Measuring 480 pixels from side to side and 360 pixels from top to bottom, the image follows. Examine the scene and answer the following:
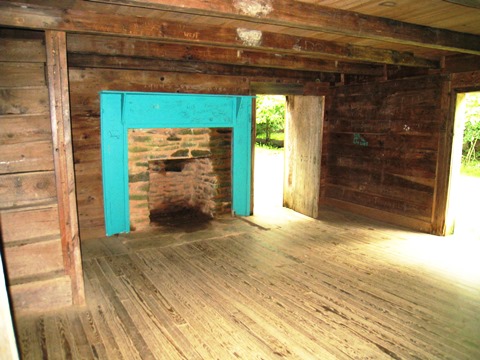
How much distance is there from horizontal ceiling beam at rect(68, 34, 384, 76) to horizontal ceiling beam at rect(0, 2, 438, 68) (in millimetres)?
894

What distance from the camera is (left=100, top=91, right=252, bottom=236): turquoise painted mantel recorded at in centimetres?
460

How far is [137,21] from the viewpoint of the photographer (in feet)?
9.19

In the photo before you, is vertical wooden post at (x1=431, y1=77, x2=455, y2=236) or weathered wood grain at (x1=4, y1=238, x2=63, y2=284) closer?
weathered wood grain at (x1=4, y1=238, x2=63, y2=284)

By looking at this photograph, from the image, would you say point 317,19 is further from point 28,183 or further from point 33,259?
point 33,259

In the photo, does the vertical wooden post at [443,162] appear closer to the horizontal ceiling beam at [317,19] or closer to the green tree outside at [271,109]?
the horizontal ceiling beam at [317,19]

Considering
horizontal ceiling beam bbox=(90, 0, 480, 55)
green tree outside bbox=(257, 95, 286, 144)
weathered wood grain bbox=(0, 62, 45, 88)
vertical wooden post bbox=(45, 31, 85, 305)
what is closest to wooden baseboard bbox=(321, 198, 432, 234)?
horizontal ceiling beam bbox=(90, 0, 480, 55)

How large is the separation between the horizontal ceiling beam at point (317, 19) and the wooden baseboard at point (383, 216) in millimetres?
2677

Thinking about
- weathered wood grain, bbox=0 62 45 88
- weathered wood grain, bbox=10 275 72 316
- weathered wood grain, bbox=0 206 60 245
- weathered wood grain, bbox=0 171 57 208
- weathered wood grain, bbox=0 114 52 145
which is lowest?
weathered wood grain, bbox=10 275 72 316

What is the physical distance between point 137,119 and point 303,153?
2.80m

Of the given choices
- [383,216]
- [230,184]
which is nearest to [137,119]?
[230,184]

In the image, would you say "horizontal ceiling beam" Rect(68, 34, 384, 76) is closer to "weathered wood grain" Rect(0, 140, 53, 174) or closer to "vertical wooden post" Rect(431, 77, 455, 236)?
"weathered wood grain" Rect(0, 140, 53, 174)

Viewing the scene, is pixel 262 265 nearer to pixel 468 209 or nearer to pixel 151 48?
pixel 151 48

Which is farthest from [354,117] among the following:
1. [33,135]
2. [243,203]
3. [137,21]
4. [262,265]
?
[33,135]

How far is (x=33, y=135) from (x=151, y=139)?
2.16 m
